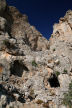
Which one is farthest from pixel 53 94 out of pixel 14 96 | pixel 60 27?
pixel 60 27

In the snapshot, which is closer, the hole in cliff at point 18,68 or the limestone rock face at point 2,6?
the hole in cliff at point 18,68

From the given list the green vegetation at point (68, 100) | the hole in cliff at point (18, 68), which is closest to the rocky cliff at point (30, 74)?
the hole in cliff at point (18, 68)

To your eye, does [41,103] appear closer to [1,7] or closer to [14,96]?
[14,96]

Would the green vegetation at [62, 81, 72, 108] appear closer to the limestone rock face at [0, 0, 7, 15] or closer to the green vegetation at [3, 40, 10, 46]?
the green vegetation at [3, 40, 10, 46]

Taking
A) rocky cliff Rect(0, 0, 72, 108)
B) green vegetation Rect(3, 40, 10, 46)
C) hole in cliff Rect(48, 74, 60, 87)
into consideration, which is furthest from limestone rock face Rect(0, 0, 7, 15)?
hole in cliff Rect(48, 74, 60, 87)

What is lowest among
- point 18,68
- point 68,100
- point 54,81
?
point 68,100

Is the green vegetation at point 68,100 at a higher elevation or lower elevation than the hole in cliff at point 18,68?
lower

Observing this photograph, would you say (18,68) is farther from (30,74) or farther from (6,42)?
(6,42)

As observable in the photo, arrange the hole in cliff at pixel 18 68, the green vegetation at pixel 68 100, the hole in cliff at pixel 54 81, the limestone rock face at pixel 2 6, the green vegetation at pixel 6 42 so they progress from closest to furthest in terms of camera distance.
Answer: the green vegetation at pixel 68 100
the hole in cliff at pixel 18 68
the hole in cliff at pixel 54 81
the green vegetation at pixel 6 42
the limestone rock face at pixel 2 6

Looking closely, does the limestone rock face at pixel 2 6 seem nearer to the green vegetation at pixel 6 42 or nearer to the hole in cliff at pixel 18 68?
the green vegetation at pixel 6 42

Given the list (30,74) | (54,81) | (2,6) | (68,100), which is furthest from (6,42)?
(68,100)

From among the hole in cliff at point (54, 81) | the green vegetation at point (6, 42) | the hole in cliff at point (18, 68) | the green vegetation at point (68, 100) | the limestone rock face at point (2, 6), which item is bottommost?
the green vegetation at point (68, 100)

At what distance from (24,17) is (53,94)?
25034 millimetres

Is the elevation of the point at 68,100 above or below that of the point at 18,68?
below
